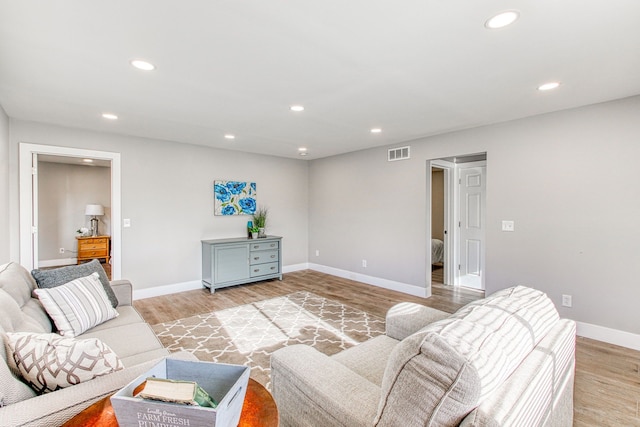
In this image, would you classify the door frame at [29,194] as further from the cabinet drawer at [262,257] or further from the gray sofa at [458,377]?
the gray sofa at [458,377]

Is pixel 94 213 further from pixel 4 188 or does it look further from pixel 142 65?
pixel 142 65

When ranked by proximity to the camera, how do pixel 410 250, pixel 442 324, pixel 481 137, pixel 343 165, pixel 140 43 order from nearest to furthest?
1. pixel 442 324
2. pixel 140 43
3. pixel 481 137
4. pixel 410 250
5. pixel 343 165

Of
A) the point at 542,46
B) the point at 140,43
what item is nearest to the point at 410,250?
the point at 542,46

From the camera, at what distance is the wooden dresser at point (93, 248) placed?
6789mm

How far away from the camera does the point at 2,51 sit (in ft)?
6.79

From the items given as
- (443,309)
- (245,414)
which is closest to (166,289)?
(443,309)

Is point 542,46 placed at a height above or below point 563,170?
above

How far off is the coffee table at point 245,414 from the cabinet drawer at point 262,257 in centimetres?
415

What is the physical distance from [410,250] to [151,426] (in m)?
4.31

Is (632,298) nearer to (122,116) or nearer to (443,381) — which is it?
(443,381)

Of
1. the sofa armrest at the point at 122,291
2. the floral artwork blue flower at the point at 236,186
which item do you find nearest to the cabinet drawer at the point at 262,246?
the floral artwork blue flower at the point at 236,186

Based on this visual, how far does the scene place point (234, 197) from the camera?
5.46 m

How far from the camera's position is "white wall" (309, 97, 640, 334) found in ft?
9.72

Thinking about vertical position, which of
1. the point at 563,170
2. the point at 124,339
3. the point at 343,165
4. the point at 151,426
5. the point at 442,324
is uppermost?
the point at 343,165
